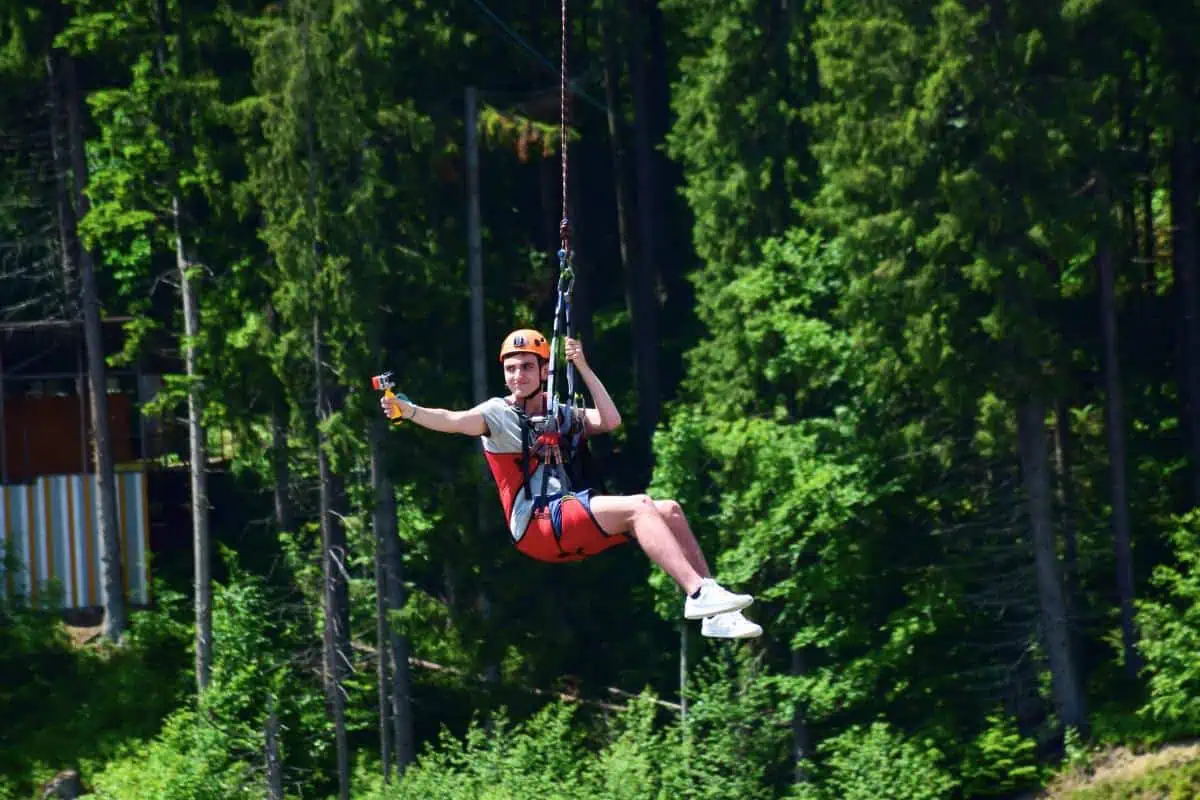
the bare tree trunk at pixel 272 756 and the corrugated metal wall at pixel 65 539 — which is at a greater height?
the corrugated metal wall at pixel 65 539

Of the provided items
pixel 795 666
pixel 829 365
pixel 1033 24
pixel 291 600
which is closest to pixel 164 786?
pixel 291 600

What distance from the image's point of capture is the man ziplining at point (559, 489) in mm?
10172

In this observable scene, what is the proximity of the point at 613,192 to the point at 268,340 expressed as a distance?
9.64 meters

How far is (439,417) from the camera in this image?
34.2ft

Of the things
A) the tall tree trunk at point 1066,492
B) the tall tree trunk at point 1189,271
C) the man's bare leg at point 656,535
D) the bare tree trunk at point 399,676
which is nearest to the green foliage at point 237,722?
the bare tree trunk at point 399,676

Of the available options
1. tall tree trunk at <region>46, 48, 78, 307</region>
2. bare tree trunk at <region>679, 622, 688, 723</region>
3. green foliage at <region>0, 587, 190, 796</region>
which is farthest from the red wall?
bare tree trunk at <region>679, 622, 688, 723</region>

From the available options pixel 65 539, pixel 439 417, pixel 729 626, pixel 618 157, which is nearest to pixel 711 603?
pixel 729 626

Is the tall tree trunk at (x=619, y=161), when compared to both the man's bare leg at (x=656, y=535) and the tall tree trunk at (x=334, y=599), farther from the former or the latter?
the man's bare leg at (x=656, y=535)

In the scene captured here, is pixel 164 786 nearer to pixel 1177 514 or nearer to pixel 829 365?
pixel 829 365

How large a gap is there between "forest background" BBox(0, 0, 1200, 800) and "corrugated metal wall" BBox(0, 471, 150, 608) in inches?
49.4

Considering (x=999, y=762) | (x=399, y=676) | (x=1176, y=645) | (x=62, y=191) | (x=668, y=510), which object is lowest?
(x=999, y=762)

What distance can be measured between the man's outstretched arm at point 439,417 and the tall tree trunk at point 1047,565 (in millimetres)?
15076

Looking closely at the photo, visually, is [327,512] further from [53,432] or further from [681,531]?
[681,531]

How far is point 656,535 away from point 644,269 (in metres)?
21.5
